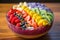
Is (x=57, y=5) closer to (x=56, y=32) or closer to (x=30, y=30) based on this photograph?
(x=56, y=32)

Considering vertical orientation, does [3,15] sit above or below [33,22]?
above

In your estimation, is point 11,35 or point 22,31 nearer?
point 22,31

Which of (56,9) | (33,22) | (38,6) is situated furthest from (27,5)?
(56,9)

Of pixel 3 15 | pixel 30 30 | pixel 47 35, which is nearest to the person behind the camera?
pixel 30 30

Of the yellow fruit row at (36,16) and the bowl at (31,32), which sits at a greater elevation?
the yellow fruit row at (36,16)

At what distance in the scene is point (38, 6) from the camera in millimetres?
1134

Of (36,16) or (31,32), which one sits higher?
(36,16)

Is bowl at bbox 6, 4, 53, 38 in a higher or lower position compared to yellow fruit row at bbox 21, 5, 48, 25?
lower

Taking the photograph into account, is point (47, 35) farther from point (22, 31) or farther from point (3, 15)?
point (3, 15)

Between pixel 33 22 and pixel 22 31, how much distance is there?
0.30 ft

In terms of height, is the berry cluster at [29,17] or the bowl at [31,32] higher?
the berry cluster at [29,17]

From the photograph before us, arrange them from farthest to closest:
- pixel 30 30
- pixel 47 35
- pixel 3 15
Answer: pixel 3 15
pixel 47 35
pixel 30 30

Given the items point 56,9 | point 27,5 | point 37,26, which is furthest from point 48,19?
point 56,9

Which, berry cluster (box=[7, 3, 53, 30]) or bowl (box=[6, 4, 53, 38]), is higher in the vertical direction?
berry cluster (box=[7, 3, 53, 30])
